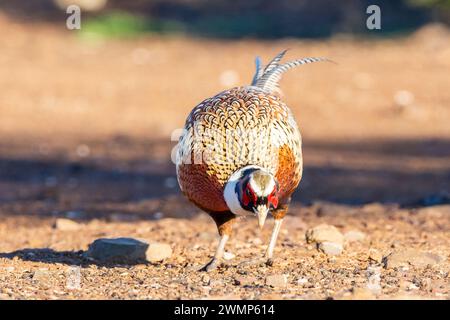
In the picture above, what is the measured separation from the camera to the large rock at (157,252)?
738cm

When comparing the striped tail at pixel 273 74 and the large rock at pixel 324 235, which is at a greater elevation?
the striped tail at pixel 273 74

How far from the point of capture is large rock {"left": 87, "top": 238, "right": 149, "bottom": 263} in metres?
7.36

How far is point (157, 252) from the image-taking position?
742 cm

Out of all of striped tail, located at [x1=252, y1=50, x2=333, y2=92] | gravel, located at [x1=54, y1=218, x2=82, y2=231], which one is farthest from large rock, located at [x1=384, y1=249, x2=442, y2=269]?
gravel, located at [x1=54, y1=218, x2=82, y2=231]

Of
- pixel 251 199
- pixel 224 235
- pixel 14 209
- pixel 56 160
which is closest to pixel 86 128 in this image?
pixel 56 160

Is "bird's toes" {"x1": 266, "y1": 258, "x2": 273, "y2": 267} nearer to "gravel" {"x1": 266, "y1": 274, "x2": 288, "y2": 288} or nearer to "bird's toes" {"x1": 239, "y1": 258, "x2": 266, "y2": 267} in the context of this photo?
"bird's toes" {"x1": 239, "y1": 258, "x2": 266, "y2": 267}

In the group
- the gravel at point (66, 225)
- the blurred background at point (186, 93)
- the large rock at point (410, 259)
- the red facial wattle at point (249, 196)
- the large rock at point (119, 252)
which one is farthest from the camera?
the blurred background at point (186, 93)

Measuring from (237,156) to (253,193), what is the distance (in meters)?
0.49

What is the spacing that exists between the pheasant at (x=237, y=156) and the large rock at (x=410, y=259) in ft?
2.60

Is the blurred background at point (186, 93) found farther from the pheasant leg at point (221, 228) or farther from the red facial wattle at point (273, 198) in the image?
the red facial wattle at point (273, 198)

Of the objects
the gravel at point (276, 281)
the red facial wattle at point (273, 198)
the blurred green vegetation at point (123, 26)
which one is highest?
the blurred green vegetation at point (123, 26)

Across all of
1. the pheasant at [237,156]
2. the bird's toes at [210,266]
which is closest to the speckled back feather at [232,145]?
the pheasant at [237,156]

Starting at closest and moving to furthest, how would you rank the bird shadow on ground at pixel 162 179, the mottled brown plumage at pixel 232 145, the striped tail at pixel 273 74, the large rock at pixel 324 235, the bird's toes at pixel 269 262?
the mottled brown plumage at pixel 232 145
the bird's toes at pixel 269 262
the striped tail at pixel 273 74
the large rock at pixel 324 235
the bird shadow on ground at pixel 162 179
